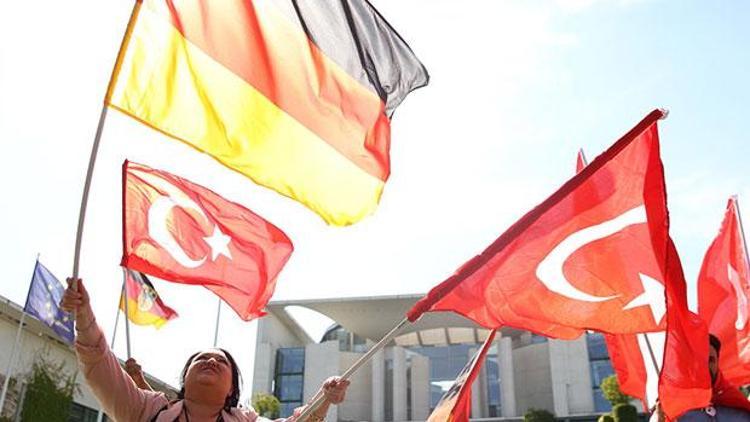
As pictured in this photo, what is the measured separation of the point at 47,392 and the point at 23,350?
4.57 ft

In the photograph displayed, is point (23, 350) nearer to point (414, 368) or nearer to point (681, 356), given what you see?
point (681, 356)

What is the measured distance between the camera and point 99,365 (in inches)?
113

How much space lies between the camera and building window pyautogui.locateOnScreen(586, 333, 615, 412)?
43.2 m

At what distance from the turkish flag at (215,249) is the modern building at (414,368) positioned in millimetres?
40276

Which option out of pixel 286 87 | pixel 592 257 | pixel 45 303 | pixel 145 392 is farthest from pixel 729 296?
pixel 45 303

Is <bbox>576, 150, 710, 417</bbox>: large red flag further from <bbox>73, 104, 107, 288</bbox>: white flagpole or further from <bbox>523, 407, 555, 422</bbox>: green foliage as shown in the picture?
<bbox>523, 407, 555, 422</bbox>: green foliage

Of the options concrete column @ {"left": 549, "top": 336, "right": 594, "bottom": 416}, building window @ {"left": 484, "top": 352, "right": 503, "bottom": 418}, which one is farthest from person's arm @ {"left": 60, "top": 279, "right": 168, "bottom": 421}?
→ building window @ {"left": 484, "top": 352, "right": 503, "bottom": 418}

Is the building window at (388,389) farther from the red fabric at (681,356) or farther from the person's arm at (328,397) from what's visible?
the person's arm at (328,397)

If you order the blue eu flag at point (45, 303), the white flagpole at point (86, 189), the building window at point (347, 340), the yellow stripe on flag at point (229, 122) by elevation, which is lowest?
the white flagpole at point (86, 189)

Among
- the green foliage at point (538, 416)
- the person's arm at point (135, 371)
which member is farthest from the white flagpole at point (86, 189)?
the green foliage at point (538, 416)

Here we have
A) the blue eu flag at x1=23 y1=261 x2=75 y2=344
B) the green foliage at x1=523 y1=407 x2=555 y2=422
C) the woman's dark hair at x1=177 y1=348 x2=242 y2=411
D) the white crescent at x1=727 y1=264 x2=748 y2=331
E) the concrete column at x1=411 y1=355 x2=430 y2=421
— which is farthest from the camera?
the concrete column at x1=411 y1=355 x2=430 y2=421

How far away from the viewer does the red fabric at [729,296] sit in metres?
5.41

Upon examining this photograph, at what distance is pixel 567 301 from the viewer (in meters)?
4.60

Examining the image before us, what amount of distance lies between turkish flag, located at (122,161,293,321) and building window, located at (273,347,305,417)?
43.1 metres
